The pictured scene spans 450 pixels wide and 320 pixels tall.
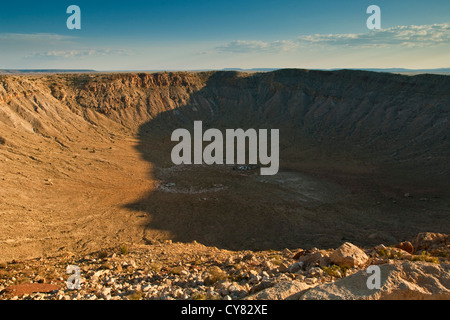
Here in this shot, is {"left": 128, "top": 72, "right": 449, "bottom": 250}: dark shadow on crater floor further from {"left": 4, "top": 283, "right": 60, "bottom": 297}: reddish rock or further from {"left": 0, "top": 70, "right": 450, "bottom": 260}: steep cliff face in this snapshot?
{"left": 4, "top": 283, "right": 60, "bottom": 297}: reddish rock

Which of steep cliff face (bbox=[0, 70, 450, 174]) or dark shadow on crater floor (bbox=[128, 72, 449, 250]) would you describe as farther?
steep cliff face (bbox=[0, 70, 450, 174])

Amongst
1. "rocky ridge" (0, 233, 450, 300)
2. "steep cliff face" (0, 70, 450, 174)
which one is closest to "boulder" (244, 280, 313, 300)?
"rocky ridge" (0, 233, 450, 300)

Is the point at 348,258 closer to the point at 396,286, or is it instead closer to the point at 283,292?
the point at 396,286

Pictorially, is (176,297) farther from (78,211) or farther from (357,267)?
(78,211)

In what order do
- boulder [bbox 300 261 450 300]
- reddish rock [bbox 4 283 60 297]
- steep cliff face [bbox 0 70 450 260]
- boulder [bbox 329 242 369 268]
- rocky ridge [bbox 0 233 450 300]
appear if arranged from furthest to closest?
steep cliff face [bbox 0 70 450 260]
boulder [bbox 329 242 369 268]
reddish rock [bbox 4 283 60 297]
rocky ridge [bbox 0 233 450 300]
boulder [bbox 300 261 450 300]

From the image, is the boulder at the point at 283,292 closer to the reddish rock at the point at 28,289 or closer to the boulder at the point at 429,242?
the reddish rock at the point at 28,289
